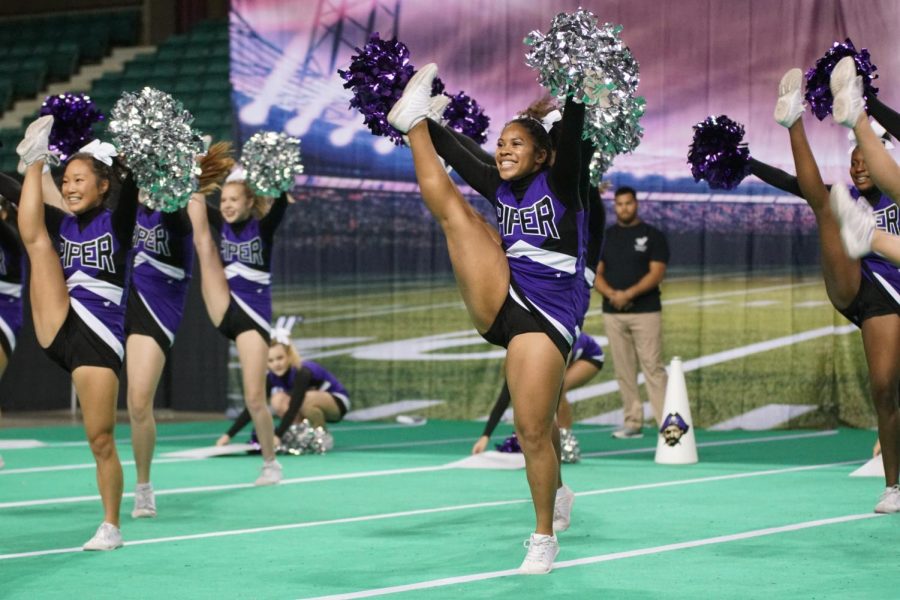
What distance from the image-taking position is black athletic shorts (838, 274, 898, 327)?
6598 mm

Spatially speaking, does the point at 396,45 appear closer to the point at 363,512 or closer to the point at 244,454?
the point at 363,512

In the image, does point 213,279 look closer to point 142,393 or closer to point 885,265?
point 142,393

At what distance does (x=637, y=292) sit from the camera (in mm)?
11766

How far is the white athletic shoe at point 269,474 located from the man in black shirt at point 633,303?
13.8 ft

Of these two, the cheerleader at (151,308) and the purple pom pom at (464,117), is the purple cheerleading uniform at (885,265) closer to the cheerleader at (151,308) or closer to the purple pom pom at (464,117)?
the purple pom pom at (464,117)

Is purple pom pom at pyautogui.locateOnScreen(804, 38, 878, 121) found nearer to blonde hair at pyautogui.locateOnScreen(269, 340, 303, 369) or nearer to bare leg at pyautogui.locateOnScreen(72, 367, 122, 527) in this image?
bare leg at pyautogui.locateOnScreen(72, 367, 122, 527)

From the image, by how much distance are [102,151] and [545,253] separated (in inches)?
83.9

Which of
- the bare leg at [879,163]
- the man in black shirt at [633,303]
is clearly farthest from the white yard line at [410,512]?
the bare leg at [879,163]

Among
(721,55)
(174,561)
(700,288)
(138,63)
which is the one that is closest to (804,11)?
(721,55)

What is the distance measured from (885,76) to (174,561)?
8425 mm

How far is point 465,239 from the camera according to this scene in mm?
5230

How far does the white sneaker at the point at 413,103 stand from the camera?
5262 millimetres

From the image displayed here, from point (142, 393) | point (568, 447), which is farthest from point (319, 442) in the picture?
point (142, 393)

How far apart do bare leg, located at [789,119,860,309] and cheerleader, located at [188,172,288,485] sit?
3.40 meters
